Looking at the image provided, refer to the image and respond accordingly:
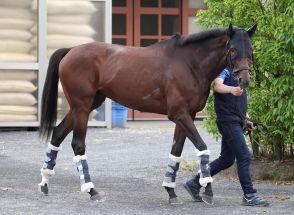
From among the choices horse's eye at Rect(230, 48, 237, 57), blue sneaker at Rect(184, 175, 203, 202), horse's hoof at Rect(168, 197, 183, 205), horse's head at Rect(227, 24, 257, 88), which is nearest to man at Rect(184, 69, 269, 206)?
horse's head at Rect(227, 24, 257, 88)

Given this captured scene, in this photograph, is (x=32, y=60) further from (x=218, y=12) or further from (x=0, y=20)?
(x=218, y=12)

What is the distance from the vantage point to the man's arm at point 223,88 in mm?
8477

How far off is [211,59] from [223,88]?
0.36 m

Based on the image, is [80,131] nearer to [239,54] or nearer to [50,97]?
[50,97]

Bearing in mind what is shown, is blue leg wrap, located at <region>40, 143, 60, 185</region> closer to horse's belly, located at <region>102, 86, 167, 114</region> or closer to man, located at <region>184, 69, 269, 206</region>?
horse's belly, located at <region>102, 86, 167, 114</region>

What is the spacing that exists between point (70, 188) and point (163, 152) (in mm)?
4335

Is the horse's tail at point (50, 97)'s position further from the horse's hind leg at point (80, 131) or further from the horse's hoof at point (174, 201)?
the horse's hoof at point (174, 201)

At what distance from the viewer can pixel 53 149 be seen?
9.45 m

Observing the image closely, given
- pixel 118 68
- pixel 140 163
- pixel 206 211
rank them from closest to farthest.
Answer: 1. pixel 206 211
2. pixel 118 68
3. pixel 140 163

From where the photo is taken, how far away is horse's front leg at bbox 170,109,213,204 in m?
8.48

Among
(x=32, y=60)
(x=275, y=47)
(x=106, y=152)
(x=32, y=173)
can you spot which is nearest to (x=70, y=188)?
(x=32, y=173)

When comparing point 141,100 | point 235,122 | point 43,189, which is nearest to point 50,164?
point 43,189

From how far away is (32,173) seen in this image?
11.1m

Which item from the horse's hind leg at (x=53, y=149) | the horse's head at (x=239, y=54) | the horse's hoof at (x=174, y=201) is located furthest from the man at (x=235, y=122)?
the horse's hind leg at (x=53, y=149)
